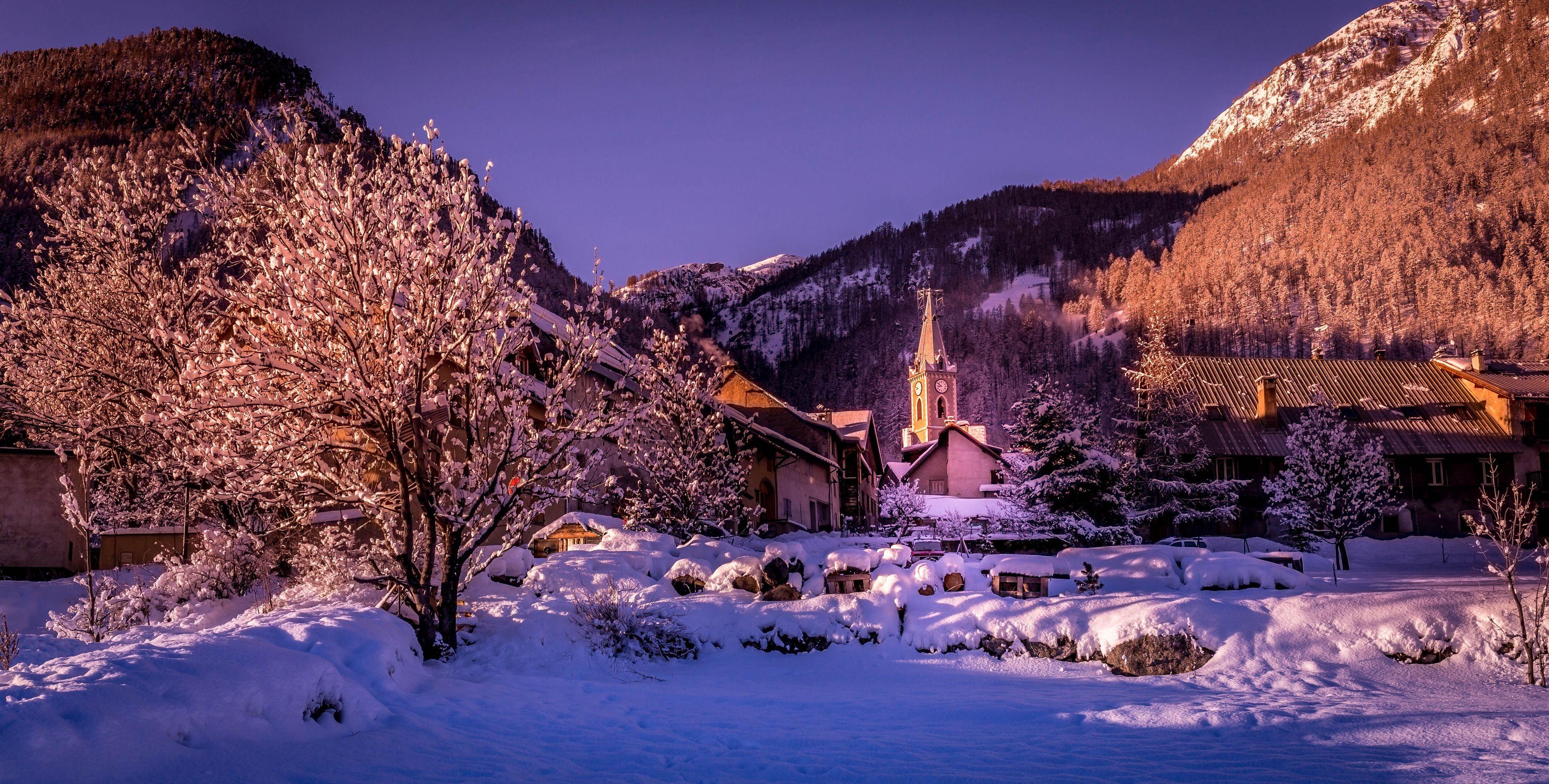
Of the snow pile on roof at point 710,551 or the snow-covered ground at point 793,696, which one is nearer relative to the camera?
the snow-covered ground at point 793,696

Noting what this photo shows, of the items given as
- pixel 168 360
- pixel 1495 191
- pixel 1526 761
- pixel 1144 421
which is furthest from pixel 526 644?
pixel 1495 191

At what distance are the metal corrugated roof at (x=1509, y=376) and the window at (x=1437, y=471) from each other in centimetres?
554

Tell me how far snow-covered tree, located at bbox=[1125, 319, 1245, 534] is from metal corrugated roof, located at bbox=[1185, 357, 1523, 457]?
11210mm

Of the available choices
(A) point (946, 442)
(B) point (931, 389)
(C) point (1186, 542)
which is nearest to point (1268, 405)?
(C) point (1186, 542)

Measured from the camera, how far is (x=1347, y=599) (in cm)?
1479

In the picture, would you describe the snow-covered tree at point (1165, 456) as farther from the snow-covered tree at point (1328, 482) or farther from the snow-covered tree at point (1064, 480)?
the snow-covered tree at point (1064, 480)

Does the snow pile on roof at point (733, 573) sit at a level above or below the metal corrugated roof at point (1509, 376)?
below

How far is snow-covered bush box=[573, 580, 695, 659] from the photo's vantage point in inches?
542

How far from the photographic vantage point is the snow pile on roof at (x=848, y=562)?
18.5 meters

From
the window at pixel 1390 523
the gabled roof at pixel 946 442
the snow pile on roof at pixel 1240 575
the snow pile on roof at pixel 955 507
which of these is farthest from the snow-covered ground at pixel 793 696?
the gabled roof at pixel 946 442

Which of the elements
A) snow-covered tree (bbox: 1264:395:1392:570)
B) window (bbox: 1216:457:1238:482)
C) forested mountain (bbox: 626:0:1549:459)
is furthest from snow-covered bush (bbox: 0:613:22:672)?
forested mountain (bbox: 626:0:1549:459)

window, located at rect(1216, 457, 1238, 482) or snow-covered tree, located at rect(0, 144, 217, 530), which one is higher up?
snow-covered tree, located at rect(0, 144, 217, 530)

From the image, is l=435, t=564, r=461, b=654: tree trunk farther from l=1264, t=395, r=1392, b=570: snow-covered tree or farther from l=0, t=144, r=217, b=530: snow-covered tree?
l=1264, t=395, r=1392, b=570: snow-covered tree

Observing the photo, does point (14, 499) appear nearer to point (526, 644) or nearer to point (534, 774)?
point (526, 644)
